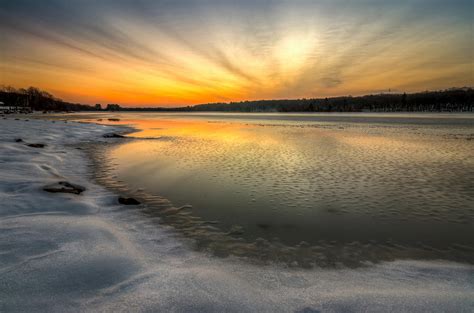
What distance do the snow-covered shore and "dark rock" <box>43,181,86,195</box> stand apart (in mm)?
1831

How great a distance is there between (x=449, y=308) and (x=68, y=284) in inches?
224

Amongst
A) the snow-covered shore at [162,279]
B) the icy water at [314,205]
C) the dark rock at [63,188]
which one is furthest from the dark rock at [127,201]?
the snow-covered shore at [162,279]

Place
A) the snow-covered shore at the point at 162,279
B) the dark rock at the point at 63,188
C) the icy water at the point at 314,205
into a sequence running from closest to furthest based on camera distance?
the snow-covered shore at the point at 162,279 → the icy water at the point at 314,205 → the dark rock at the point at 63,188

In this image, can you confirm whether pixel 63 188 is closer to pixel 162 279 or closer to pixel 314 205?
pixel 162 279

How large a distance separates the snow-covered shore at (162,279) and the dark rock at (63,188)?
1831 millimetres

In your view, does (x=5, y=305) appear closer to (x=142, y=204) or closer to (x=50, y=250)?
(x=50, y=250)

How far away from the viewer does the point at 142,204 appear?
9.07 m

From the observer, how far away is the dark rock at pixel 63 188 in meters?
8.81

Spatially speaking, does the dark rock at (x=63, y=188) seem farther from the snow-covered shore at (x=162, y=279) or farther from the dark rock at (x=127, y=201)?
the snow-covered shore at (x=162, y=279)

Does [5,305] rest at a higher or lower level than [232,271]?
higher

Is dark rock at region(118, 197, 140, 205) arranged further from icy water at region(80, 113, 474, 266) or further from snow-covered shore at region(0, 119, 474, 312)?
snow-covered shore at region(0, 119, 474, 312)

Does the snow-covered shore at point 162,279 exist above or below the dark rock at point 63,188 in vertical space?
below

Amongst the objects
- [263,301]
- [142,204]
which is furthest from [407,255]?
[142,204]

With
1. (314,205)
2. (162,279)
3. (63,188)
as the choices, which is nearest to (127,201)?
(63,188)
